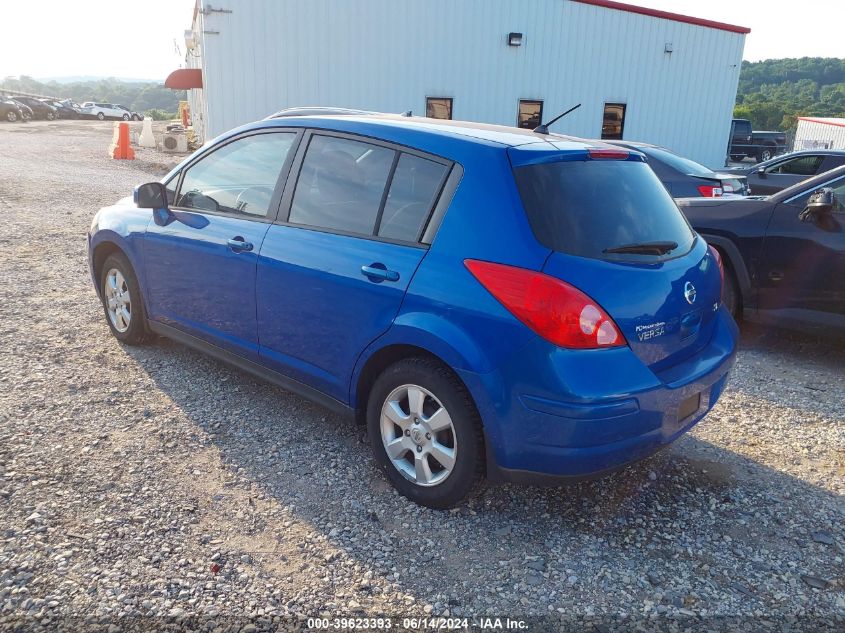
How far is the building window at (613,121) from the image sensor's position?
20594 millimetres

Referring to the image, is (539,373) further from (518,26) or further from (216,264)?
(518,26)

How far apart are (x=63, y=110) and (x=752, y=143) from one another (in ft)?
144

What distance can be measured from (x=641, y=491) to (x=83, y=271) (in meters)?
6.29

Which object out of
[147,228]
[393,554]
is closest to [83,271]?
[147,228]

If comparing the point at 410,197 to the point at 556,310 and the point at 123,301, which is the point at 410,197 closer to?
the point at 556,310

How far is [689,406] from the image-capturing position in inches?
120

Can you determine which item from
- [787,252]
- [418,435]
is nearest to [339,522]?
[418,435]

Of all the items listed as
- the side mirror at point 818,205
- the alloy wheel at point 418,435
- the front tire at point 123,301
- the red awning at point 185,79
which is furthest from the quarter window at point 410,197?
the red awning at point 185,79

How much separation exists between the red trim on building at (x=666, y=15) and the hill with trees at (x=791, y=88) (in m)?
45.1

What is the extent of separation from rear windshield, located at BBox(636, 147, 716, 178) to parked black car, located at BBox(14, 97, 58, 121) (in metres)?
44.7

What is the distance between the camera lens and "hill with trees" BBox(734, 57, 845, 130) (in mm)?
63688

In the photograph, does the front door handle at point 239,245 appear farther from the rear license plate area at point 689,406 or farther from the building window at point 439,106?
the building window at point 439,106

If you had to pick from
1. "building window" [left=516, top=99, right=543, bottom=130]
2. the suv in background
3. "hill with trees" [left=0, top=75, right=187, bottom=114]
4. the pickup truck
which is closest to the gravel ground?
"building window" [left=516, top=99, right=543, bottom=130]

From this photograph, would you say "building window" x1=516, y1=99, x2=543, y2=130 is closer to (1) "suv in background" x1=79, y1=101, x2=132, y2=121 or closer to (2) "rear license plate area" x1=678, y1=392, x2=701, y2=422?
(2) "rear license plate area" x1=678, y1=392, x2=701, y2=422
